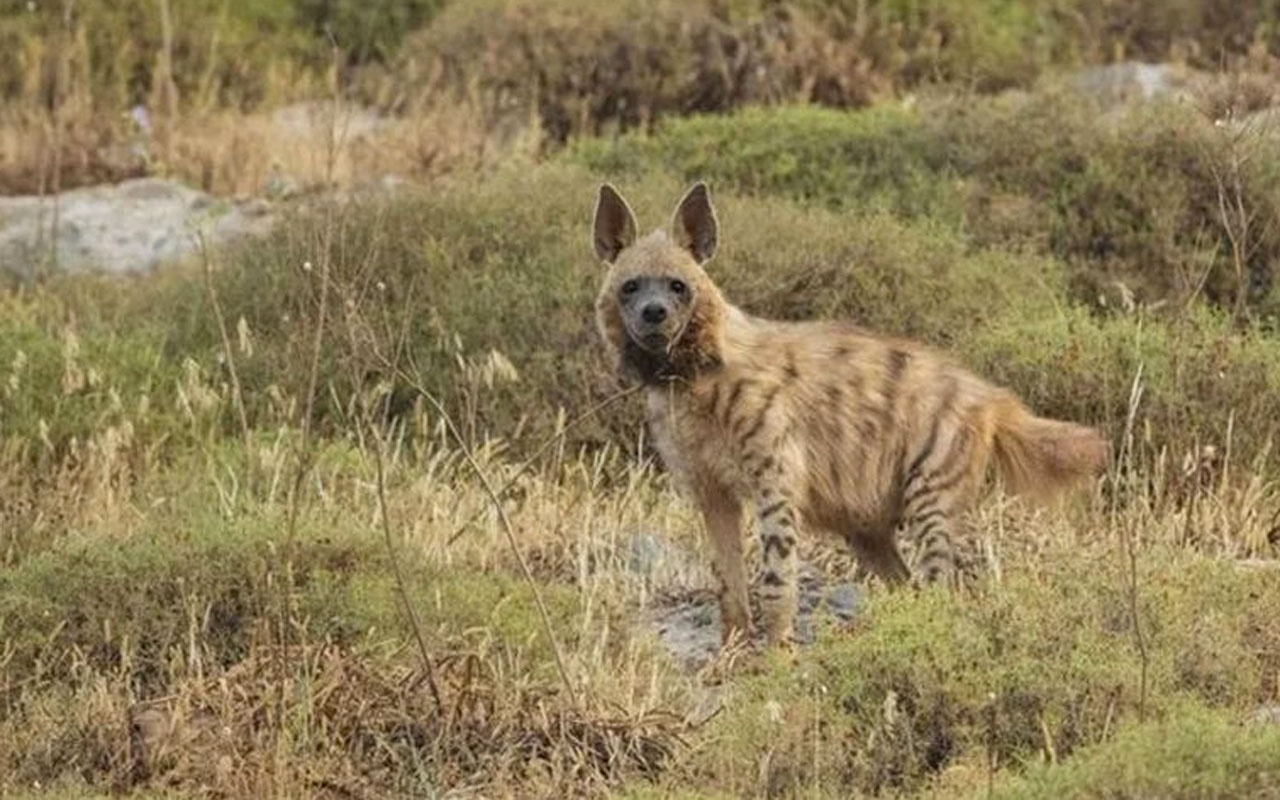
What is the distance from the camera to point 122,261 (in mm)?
18969

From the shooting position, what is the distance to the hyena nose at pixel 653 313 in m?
11.4

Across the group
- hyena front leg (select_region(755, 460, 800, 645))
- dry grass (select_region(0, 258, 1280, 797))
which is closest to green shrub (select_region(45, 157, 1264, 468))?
dry grass (select_region(0, 258, 1280, 797))

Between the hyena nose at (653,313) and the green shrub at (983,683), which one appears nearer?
the green shrub at (983,683)

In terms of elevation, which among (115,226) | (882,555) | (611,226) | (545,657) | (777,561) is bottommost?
(115,226)

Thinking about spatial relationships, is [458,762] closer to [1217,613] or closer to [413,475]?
[1217,613]

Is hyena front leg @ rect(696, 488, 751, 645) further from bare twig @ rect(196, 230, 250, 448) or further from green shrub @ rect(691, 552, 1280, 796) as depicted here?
bare twig @ rect(196, 230, 250, 448)

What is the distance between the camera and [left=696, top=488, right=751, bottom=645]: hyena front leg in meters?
11.7

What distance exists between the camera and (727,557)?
11.7m

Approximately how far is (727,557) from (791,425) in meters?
0.48

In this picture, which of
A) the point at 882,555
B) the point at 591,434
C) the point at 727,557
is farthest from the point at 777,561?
the point at 591,434

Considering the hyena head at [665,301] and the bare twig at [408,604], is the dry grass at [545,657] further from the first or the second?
the hyena head at [665,301]

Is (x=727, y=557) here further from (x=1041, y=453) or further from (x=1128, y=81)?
(x=1128, y=81)

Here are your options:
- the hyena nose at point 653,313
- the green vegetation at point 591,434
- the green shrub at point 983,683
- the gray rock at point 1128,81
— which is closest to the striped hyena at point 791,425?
the hyena nose at point 653,313

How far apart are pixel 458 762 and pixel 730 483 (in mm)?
1778
